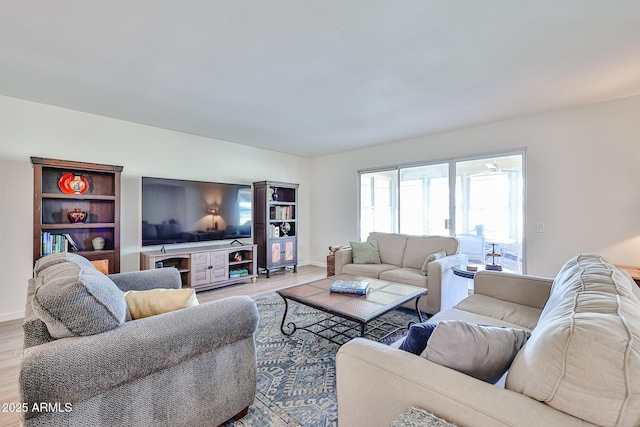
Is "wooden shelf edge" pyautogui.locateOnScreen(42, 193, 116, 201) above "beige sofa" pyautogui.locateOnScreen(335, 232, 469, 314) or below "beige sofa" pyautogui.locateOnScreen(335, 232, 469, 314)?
above

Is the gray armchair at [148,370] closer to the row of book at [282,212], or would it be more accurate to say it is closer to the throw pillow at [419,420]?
the throw pillow at [419,420]

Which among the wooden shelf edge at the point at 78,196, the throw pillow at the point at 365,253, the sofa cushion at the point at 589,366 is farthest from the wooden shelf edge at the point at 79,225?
the sofa cushion at the point at 589,366

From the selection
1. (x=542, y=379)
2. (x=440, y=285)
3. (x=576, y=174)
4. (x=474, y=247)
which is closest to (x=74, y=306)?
(x=542, y=379)

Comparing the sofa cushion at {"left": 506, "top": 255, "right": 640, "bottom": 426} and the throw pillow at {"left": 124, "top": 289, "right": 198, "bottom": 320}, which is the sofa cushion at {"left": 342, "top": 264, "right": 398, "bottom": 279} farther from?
the sofa cushion at {"left": 506, "top": 255, "right": 640, "bottom": 426}

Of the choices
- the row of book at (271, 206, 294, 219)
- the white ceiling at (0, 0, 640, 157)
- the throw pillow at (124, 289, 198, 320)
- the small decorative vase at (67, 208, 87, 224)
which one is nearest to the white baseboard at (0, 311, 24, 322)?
the small decorative vase at (67, 208, 87, 224)

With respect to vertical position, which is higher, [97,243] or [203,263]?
[97,243]

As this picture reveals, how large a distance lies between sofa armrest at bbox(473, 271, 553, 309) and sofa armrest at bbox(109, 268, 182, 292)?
2688mm

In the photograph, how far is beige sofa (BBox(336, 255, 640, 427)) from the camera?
2.27ft

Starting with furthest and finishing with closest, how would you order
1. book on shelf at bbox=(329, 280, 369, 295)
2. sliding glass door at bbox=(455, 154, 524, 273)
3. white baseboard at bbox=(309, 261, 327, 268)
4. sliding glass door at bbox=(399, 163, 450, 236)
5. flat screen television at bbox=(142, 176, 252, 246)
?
white baseboard at bbox=(309, 261, 327, 268) < sliding glass door at bbox=(399, 163, 450, 236) < flat screen television at bbox=(142, 176, 252, 246) < sliding glass door at bbox=(455, 154, 524, 273) < book on shelf at bbox=(329, 280, 369, 295)

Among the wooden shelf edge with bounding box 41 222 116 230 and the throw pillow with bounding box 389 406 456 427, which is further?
the wooden shelf edge with bounding box 41 222 116 230

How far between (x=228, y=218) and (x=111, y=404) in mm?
3709

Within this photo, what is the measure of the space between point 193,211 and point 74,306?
3.36 metres

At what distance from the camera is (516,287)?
7.44ft

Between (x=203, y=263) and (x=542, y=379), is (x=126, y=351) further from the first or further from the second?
(x=203, y=263)
